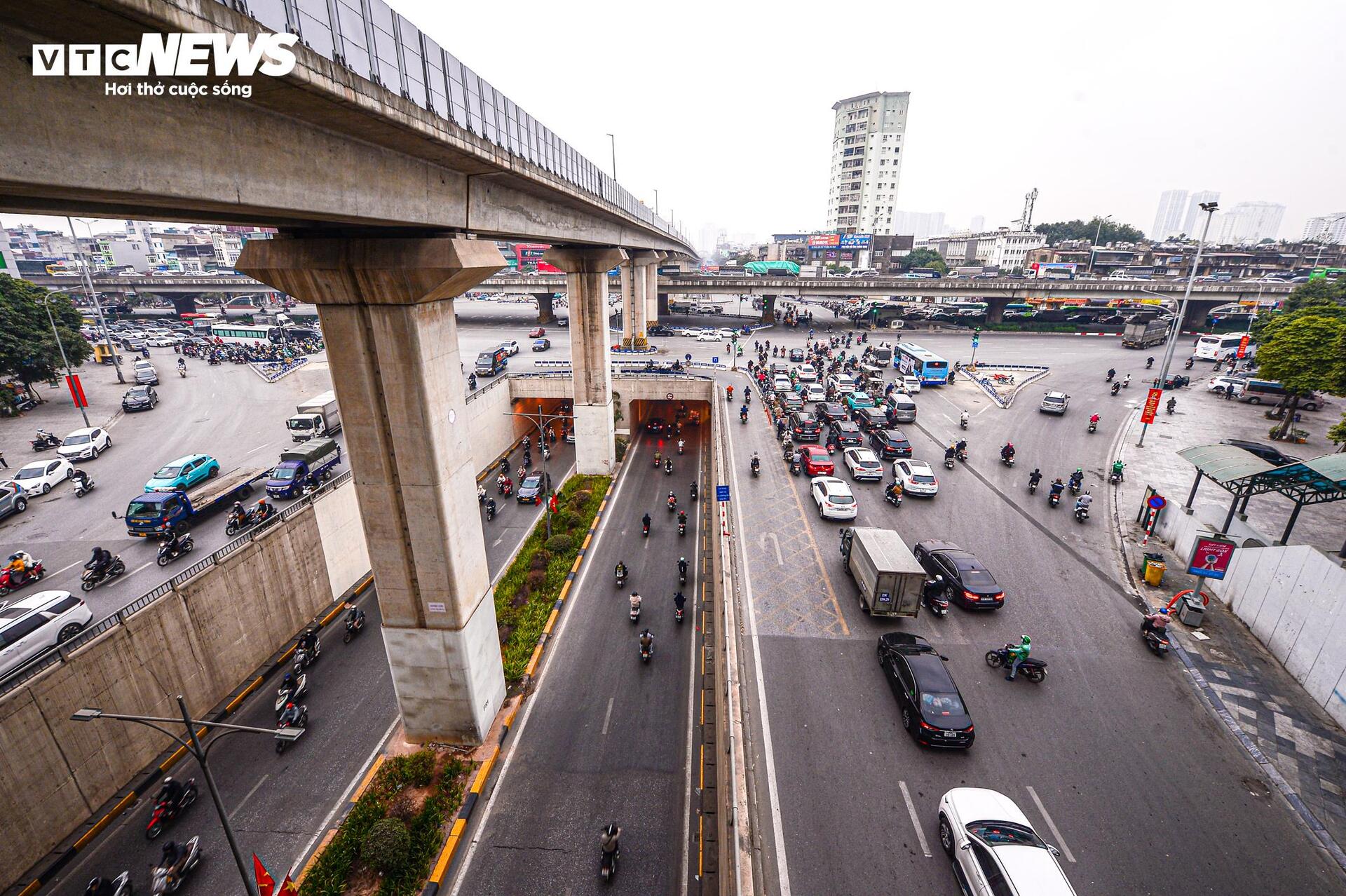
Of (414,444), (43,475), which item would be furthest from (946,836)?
(43,475)

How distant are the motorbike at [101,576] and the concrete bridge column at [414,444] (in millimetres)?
14218

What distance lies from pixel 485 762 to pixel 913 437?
1192 inches

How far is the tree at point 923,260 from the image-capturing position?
122m

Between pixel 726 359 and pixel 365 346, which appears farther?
pixel 726 359

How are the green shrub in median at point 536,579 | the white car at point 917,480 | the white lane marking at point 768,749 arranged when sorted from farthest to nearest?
the white car at point 917,480 < the green shrub in median at point 536,579 < the white lane marking at point 768,749

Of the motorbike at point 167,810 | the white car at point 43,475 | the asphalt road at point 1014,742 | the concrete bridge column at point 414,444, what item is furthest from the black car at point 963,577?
the white car at point 43,475

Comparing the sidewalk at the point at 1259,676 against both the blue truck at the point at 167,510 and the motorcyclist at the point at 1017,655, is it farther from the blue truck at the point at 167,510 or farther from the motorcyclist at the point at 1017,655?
the blue truck at the point at 167,510

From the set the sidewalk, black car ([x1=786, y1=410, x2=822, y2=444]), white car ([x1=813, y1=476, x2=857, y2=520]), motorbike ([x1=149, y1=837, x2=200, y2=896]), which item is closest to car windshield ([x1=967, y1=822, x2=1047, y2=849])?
the sidewalk

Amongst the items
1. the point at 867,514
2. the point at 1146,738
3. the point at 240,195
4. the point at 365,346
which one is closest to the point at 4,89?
the point at 240,195

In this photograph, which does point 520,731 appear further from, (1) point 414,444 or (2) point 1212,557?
(2) point 1212,557

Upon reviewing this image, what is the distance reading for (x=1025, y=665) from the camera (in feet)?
48.2

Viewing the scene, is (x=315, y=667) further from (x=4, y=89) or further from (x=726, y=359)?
(x=726, y=359)

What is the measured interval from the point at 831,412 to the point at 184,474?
37.1 metres

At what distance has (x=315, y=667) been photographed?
19.1m
